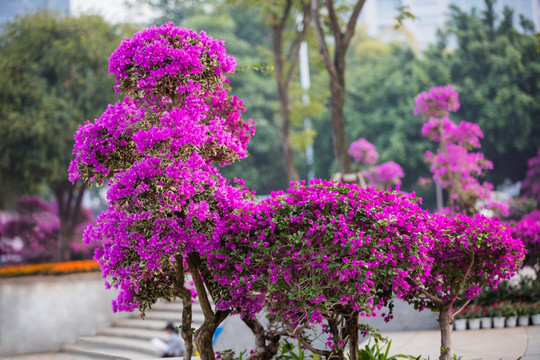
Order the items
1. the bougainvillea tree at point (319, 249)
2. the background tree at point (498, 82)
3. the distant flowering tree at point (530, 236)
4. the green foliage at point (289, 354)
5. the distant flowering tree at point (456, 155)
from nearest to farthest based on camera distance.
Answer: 1. the bougainvillea tree at point (319, 249)
2. the green foliage at point (289, 354)
3. the distant flowering tree at point (530, 236)
4. the distant flowering tree at point (456, 155)
5. the background tree at point (498, 82)

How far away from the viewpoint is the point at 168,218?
4234mm

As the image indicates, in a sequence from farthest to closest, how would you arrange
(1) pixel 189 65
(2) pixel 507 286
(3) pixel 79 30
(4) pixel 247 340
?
(3) pixel 79 30 < (2) pixel 507 286 < (4) pixel 247 340 < (1) pixel 189 65

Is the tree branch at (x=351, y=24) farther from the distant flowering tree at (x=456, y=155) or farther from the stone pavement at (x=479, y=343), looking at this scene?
the stone pavement at (x=479, y=343)

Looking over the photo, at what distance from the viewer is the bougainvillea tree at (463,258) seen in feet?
15.3

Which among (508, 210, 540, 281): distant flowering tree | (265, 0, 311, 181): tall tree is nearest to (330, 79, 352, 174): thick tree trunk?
(265, 0, 311, 181): tall tree

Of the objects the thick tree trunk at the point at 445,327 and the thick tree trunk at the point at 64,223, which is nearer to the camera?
the thick tree trunk at the point at 445,327

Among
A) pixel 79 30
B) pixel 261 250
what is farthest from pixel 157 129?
pixel 79 30

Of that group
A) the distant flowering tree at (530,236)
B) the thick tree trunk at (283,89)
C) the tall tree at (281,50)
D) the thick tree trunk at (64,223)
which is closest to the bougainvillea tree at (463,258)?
the distant flowering tree at (530,236)

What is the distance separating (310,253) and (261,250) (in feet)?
1.15

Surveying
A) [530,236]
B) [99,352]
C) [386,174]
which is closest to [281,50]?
[386,174]

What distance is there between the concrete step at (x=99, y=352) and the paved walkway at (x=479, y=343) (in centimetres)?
338

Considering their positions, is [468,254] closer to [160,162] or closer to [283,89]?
[160,162]

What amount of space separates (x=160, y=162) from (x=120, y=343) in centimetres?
540

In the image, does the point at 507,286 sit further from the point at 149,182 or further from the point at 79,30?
the point at 79,30
